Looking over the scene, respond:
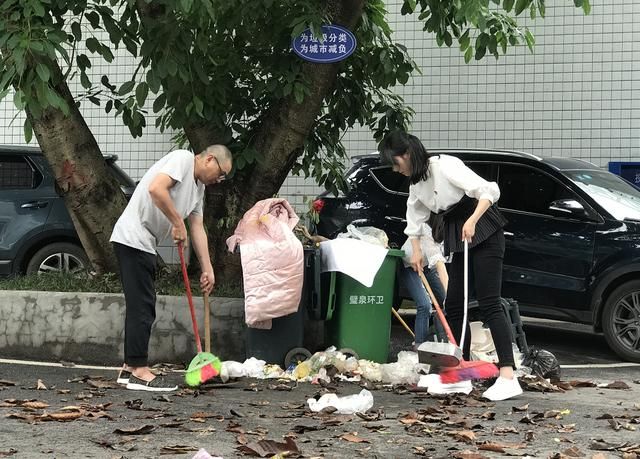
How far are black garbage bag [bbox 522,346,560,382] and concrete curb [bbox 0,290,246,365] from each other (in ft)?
7.14

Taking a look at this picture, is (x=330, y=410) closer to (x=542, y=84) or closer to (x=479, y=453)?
(x=479, y=453)

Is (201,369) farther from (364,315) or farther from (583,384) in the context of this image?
(583,384)

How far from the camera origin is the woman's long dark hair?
254 inches

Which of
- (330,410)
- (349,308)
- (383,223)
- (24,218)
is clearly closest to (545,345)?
(383,223)

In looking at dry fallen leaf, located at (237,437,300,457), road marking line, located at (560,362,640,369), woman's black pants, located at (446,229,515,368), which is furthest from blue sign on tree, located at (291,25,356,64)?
dry fallen leaf, located at (237,437,300,457)

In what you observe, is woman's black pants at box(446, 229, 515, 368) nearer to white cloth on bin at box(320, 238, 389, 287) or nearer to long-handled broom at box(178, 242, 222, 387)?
white cloth on bin at box(320, 238, 389, 287)

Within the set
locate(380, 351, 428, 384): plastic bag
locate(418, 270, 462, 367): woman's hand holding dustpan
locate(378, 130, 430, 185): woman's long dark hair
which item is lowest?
locate(380, 351, 428, 384): plastic bag

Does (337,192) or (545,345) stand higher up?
(337,192)

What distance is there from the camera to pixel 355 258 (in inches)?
289

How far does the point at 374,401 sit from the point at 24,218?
5.11 meters

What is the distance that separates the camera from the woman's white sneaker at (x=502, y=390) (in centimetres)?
610

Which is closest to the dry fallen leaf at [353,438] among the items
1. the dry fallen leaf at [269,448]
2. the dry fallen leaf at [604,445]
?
the dry fallen leaf at [269,448]

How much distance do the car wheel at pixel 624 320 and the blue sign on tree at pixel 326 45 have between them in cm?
300

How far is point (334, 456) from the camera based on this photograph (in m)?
4.58
